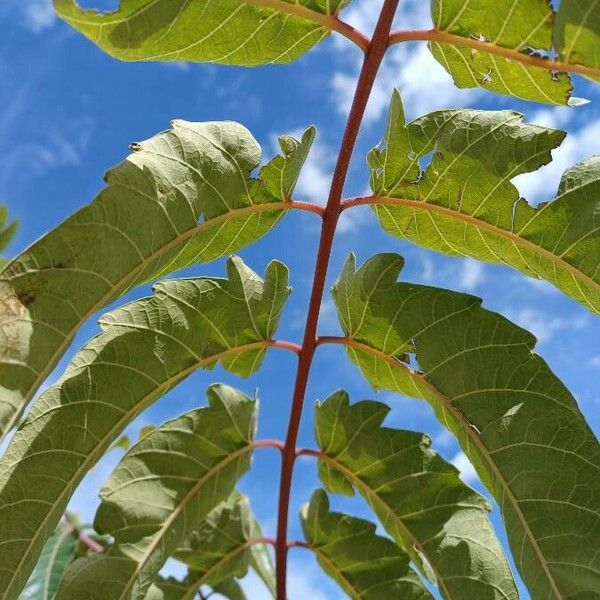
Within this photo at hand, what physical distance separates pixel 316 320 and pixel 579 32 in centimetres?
80

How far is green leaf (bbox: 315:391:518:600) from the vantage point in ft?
6.19

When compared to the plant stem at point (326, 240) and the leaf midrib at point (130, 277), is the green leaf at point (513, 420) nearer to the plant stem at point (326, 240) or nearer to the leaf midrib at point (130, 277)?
the plant stem at point (326, 240)

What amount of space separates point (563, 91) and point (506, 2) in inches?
7.9

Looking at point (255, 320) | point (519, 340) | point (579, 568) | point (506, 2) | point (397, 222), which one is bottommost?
point (579, 568)

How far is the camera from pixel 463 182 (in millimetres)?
1697

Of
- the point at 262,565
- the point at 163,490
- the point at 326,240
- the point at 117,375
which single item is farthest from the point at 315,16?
the point at 262,565

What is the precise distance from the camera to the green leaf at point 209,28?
1.45 m

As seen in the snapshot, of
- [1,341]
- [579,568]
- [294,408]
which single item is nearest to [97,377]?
[1,341]

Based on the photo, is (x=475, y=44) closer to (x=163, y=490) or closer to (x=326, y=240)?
(x=326, y=240)

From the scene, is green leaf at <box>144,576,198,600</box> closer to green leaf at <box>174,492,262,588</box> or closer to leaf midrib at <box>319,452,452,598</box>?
green leaf at <box>174,492,262,588</box>

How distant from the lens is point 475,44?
5.15 feet

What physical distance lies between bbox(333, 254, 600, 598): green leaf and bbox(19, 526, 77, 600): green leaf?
143 cm

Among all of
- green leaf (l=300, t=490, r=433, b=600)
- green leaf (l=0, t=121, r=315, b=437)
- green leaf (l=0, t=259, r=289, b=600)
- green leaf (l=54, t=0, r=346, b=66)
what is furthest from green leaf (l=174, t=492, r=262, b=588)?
green leaf (l=54, t=0, r=346, b=66)

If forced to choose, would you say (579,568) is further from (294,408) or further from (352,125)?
(352,125)
